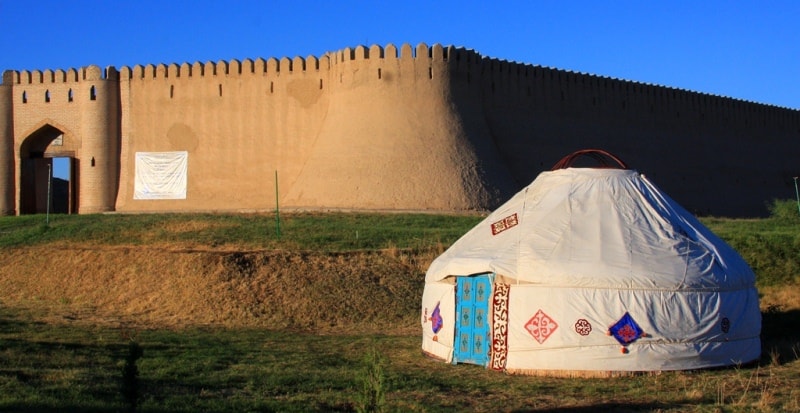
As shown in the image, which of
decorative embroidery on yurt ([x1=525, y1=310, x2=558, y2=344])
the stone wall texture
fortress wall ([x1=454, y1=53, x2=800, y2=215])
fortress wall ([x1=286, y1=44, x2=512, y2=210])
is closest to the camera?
decorative embroidery on yurt ([x1=525, y1=310, x2=558, y2=344])

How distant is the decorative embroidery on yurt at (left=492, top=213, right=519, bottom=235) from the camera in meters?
12.6

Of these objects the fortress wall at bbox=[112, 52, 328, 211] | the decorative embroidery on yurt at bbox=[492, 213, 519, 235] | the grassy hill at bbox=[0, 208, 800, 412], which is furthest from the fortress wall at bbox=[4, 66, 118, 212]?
the decorative embroidery on yurt at bbox=[492, 213, 519, 235]

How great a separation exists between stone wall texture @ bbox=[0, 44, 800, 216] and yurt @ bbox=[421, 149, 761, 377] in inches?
542

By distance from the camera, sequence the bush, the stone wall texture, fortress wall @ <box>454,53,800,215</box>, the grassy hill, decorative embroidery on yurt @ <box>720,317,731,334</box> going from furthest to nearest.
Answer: fortress wall @ <box>454,53,800,215</box>
the bush
the stone wall texture
decorative embroidery on yurt @ <box>720,317,731,334</box>
the grassy hill

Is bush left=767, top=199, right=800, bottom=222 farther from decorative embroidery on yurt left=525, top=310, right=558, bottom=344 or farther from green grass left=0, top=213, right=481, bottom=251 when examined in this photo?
decorative embroidery on yurt left=525, top=310, right=558, bottom=344

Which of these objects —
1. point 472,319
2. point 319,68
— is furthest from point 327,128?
point 472,319

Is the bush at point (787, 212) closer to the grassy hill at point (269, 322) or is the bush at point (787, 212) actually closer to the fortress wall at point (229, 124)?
the grassy hill at point (269, 322)

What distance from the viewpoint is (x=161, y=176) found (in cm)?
2936

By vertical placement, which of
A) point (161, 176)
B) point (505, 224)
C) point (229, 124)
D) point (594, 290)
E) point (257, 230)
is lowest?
point (594, 290)

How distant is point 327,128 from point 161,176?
5.25m

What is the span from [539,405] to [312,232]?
12.8 metres

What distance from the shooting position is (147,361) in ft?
38.8

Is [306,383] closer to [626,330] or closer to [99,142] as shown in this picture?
[626,330]

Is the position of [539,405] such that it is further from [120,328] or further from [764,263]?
[764,263]
